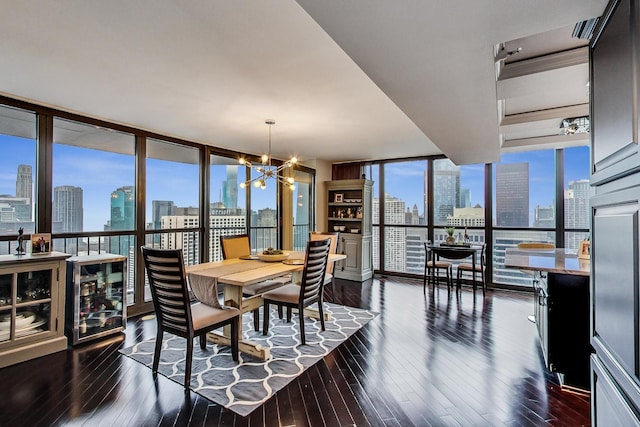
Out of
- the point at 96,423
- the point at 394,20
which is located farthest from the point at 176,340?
the point at 394,20

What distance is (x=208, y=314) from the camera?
271cm

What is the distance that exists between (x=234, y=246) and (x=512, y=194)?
4789 mm

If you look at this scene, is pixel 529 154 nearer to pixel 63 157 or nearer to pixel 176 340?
pixel 176 340

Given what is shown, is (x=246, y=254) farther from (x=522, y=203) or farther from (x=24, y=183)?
(x=522, y=203)

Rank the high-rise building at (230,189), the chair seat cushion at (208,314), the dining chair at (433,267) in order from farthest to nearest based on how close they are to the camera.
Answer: the high-rise building at (230,189) → the dining chair at (433,267) → the chair seat cushion at (208,314)

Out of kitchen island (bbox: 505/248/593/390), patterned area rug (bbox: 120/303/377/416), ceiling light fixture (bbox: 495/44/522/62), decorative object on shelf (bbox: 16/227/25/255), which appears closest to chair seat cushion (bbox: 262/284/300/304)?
patterned area rug (bbox: 120/303/377/416)

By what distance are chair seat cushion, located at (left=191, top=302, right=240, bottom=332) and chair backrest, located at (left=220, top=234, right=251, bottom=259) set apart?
45.3 inches

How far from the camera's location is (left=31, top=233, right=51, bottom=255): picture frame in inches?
122

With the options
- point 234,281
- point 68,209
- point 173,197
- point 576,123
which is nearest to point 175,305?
point 234,281

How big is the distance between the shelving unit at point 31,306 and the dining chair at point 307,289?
6.51ft

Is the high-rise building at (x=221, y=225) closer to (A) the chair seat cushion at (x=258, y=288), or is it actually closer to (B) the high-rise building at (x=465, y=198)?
(A) the chair seat cushion at (x=258, y=288)

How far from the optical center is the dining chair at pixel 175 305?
2406mm

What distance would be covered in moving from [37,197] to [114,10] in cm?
254

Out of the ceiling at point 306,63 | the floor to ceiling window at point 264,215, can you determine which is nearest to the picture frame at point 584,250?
the ceiling at point 306,63
